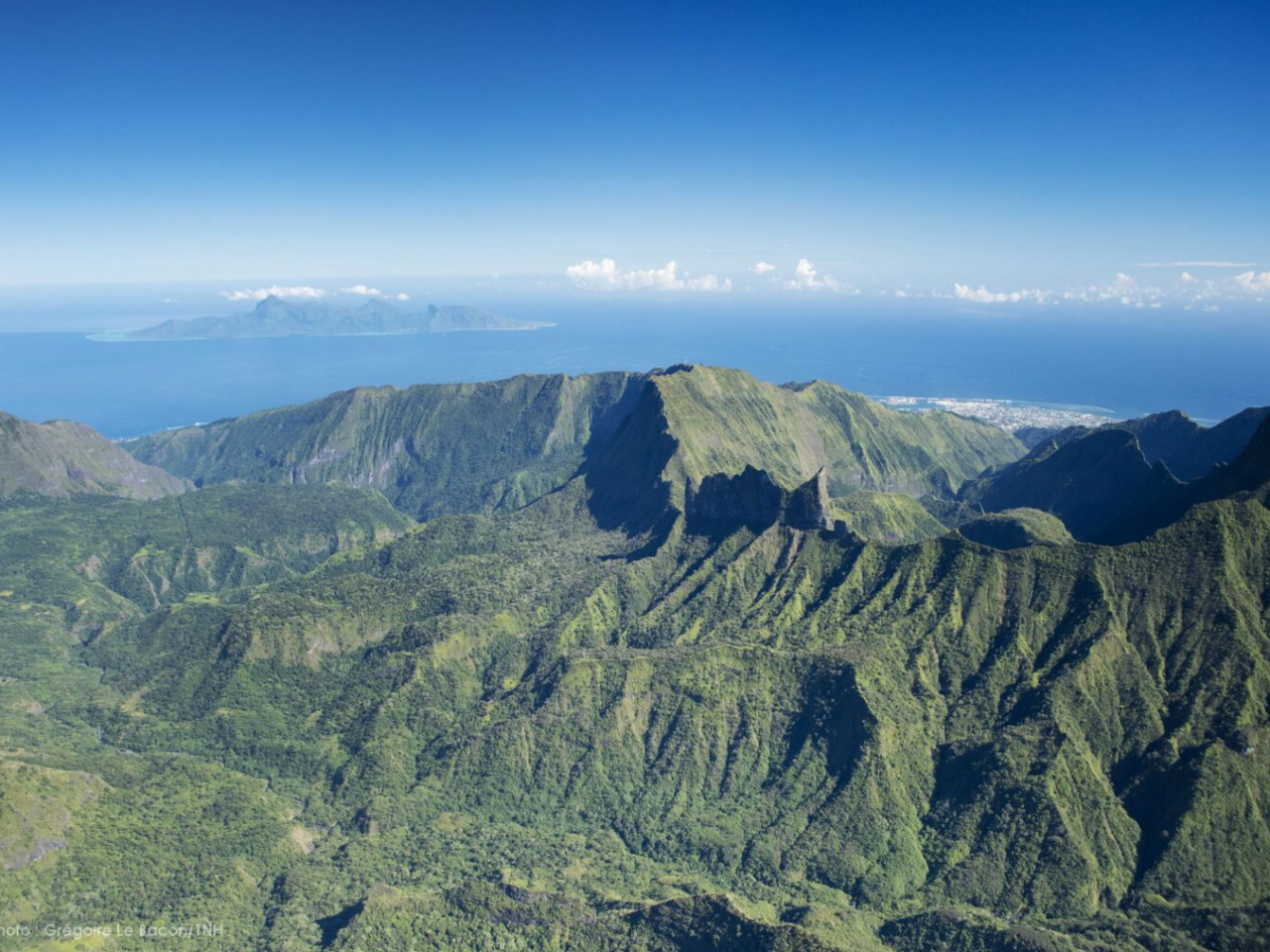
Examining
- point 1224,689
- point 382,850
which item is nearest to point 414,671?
point 382,850

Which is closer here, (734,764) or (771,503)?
(734,764)

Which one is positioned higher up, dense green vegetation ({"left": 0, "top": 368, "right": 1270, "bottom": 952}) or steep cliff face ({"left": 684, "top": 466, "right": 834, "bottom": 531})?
steep cliff face ({"left": 684, "top": 466, "right": 834, "bottom": 531})

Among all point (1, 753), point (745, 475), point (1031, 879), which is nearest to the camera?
point (1031, 879)

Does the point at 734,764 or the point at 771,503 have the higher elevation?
the point at 771,503

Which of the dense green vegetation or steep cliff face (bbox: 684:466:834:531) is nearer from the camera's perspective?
the dense green vegetation

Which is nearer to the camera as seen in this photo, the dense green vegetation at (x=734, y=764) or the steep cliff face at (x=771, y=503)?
the dense green vegetation at (x=734, y=764)

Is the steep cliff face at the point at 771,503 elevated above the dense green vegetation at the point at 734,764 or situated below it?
above

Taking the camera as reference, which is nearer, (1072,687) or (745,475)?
(1072,687)

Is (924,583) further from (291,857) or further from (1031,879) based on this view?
(291,857)
